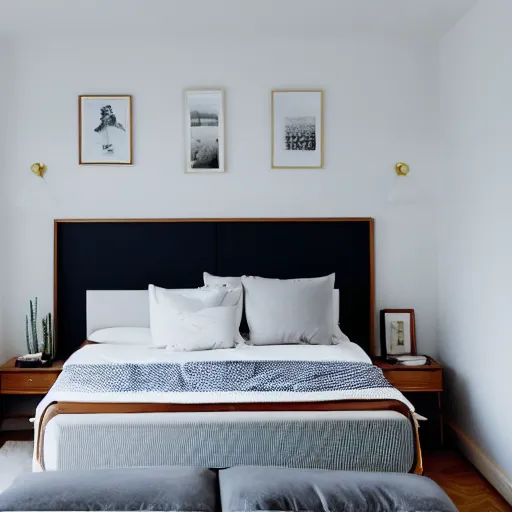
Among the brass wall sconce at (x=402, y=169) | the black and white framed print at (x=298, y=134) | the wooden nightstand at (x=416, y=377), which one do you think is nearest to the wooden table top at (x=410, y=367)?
the wooden nightstand at (x=416, y=377)

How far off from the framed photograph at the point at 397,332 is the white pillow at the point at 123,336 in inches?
60.6

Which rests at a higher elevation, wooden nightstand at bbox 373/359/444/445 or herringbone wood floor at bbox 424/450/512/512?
wooden nightstand at bbox 373/359/444/445

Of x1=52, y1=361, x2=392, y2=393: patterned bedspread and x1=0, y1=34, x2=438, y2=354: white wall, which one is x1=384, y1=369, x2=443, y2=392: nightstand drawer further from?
x1=0, y1=34, x2=438, y2=354: white wall

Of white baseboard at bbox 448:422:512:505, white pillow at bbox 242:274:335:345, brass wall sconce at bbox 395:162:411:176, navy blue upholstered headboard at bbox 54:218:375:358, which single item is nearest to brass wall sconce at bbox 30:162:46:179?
navy blue upholstered headboard at bbox 54:218:375:358

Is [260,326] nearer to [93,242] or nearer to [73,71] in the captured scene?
[93,242]

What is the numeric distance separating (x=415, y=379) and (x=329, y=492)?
219cm

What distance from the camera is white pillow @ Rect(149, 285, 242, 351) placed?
11.5ft

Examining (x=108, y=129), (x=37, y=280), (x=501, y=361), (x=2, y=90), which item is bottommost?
(x=501, y=361)

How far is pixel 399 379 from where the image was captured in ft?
12.4

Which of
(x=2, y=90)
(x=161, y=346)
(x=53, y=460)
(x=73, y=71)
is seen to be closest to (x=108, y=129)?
(x=73, y=71)

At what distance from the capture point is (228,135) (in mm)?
4102

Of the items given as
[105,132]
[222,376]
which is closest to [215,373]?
[222,376]

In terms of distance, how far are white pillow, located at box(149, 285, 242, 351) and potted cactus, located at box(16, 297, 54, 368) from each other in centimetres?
75

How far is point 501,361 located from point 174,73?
270 cm
